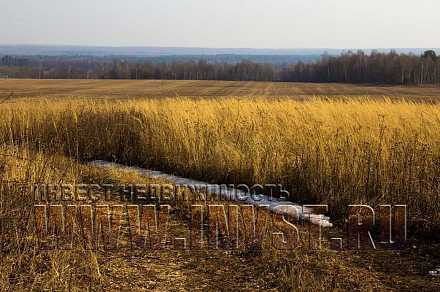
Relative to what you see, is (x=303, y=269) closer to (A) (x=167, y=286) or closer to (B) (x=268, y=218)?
(A) (x=167, y=286)

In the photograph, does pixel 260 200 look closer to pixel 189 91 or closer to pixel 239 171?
pixel 239 171

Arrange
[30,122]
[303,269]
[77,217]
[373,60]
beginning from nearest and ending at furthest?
[303,269]
[77,217]
[30,122]
[373,60]

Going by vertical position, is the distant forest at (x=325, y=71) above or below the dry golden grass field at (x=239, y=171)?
above

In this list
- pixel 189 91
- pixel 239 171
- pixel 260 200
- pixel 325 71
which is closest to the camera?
pixel 260 200

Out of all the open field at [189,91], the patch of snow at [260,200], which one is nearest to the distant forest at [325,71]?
the open field at [189,91]

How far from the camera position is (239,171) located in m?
6.80

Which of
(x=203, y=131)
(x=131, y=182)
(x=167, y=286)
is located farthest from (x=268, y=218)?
(x=203, y=131)

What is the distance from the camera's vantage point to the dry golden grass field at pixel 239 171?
3.45m

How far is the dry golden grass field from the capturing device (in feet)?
11.3

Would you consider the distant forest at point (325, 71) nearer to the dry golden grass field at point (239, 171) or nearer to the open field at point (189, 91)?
the open field at point (189, 91)

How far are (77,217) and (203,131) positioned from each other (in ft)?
13.1

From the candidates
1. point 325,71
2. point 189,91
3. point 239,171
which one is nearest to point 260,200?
point 239,171

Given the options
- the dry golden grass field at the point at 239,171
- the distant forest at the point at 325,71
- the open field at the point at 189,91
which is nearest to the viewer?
the dry golden grass field at the point at 239,171

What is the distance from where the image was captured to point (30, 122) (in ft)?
32.0
